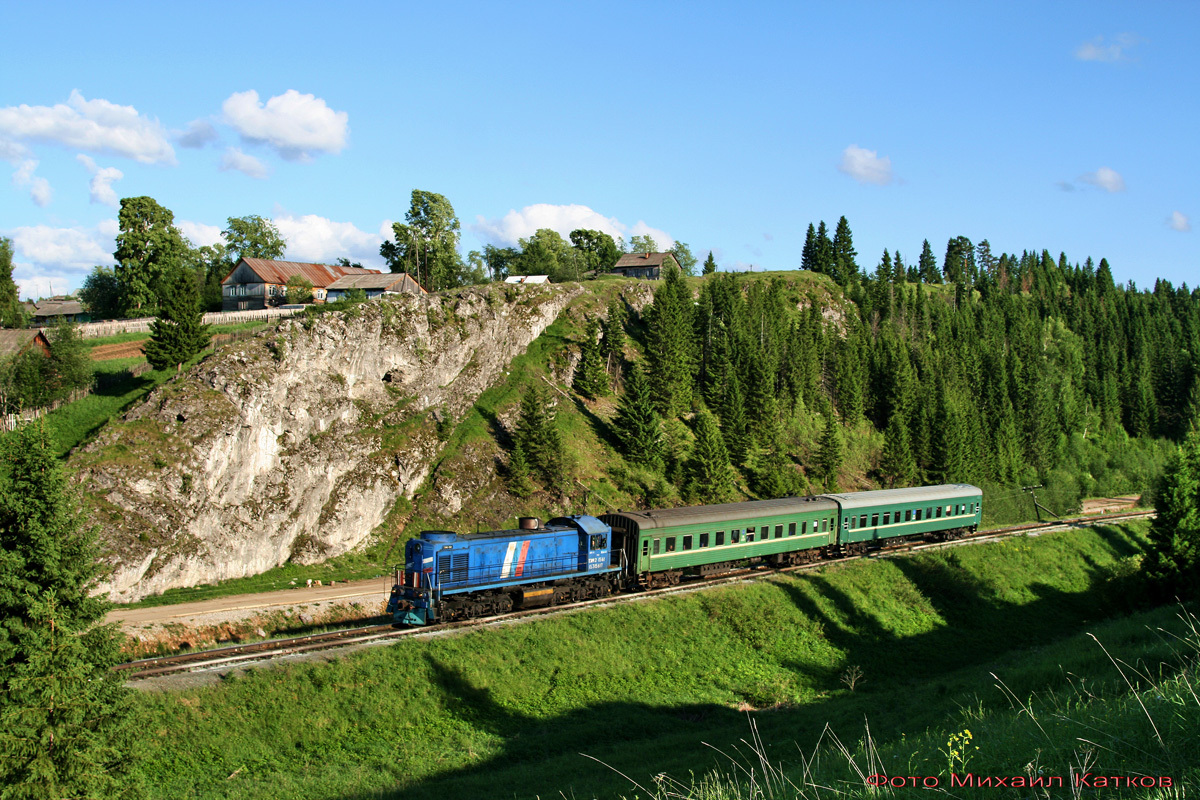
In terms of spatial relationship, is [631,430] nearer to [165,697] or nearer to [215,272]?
[165,697]

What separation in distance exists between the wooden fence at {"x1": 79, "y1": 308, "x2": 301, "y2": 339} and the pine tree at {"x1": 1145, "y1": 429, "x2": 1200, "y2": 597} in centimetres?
5879

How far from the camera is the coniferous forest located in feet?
235

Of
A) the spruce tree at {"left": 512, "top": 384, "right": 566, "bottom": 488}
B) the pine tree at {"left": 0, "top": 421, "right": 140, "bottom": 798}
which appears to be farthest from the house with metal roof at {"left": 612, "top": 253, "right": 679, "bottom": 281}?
the pine tree at {"left": 0, "top": 421, "right": 140, "bottom": 798}

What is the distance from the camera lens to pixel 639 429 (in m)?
62.2

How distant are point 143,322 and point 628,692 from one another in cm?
5208

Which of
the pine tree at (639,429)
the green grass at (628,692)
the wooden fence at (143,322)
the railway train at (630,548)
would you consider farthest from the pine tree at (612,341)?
the green grass at (628,692)

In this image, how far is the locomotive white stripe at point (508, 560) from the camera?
31188 mm

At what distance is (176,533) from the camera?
38031 millimetres

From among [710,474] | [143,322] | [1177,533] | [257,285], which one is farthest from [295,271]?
[1177,533]

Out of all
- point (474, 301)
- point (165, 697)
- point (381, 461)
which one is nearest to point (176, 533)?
point (381, 461)

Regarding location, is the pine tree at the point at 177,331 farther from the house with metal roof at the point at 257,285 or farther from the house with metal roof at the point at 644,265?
the house with metal roof at the point at 644,265

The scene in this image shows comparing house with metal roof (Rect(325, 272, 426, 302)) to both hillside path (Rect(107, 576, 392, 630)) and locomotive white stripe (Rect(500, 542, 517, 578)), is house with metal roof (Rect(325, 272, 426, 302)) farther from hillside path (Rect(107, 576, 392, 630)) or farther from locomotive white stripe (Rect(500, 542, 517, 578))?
locomotive white stripe (Rect(500, 542, 517, 578))

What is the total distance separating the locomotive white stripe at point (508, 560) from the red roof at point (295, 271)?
5519 centimetres

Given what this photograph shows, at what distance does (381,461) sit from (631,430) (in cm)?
2176
